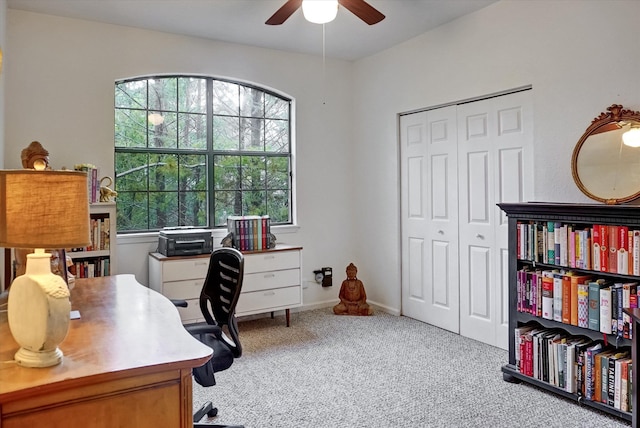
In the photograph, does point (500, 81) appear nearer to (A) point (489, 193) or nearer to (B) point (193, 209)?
(A) point (489, 193)

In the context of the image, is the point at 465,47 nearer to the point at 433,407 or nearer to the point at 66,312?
the point at 433,407

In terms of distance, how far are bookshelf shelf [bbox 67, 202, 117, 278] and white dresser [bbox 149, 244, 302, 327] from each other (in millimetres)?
385

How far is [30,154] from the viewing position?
2643mm

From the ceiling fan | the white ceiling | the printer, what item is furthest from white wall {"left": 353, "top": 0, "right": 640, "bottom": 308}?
the printer

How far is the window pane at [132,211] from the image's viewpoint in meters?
4.09

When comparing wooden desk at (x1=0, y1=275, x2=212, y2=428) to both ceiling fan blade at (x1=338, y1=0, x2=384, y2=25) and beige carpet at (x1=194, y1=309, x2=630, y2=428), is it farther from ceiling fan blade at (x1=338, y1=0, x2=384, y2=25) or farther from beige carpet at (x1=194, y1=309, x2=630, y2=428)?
ceiling fan blade at (x1=338, y1=0, x2=384, y2=25)

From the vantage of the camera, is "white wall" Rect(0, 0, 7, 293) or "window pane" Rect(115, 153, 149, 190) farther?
"window pane" Rect(115, 153, 149, 190)

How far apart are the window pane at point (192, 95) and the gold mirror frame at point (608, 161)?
10.3 ft

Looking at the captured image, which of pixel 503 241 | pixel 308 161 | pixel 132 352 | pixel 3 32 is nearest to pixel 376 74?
pixel 308 161

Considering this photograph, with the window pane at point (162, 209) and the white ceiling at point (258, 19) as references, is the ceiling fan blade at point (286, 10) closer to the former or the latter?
the white ceiling at point (258, 19)

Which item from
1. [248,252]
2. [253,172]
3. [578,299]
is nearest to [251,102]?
[253,172]

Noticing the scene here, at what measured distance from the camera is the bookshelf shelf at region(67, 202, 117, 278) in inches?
139

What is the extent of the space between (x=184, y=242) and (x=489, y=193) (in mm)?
2517

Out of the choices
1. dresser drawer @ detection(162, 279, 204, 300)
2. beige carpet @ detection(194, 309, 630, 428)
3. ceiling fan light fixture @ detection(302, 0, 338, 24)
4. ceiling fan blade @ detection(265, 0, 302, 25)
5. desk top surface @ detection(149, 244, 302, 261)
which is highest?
ceiling fan blade @ detection(265, 0, 302, 25)
